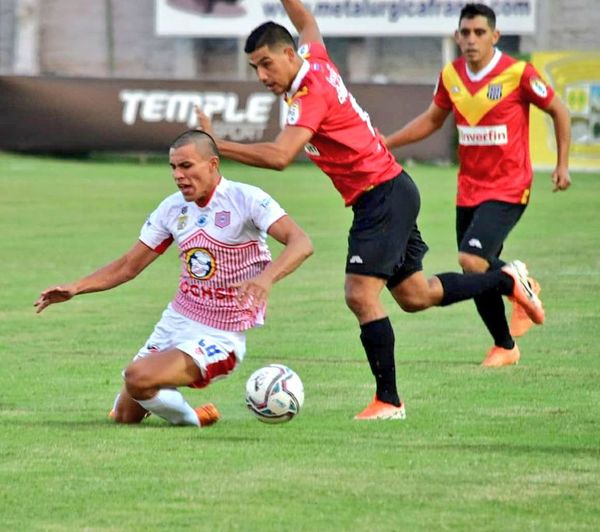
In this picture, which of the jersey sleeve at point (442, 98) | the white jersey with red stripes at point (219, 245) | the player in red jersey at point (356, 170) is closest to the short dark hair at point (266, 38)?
the player in red jersey at point (356, 170)

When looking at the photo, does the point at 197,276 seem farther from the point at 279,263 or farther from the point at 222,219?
the point at 279,263

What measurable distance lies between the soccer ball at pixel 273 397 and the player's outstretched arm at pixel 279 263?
62cm

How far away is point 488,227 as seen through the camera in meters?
10.3

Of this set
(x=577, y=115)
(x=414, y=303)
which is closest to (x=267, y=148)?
(x=414, y=303)

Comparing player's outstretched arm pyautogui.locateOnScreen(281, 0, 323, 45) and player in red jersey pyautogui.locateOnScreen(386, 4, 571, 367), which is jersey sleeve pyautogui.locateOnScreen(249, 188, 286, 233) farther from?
player in red jersey pyautogui.locateOnScreen(386, 4, 571, 367)

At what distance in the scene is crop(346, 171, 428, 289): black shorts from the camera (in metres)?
8.30

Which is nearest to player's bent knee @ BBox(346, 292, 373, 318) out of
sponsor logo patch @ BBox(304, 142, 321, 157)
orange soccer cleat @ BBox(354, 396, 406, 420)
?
orange soccer cleat @ BBox(354, 396, 406, 420)

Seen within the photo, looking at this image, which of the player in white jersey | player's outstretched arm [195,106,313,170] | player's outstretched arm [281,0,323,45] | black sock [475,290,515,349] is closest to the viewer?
player's outstretched arm [195,106,313,170]

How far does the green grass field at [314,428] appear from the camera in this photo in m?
5.93

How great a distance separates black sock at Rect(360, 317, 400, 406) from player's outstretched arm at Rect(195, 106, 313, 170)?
105cm

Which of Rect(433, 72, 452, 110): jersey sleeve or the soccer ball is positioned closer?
the soccer ball

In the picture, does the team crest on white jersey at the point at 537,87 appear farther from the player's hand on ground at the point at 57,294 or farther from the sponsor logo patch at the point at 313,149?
the player's hand on ground at the point at 57,294

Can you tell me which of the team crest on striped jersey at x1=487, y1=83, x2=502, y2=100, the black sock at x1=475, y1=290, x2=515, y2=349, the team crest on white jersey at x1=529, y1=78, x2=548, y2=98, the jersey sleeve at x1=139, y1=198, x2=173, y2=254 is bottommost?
the black sock at x1=475, y1=290, x2=515, y2=349

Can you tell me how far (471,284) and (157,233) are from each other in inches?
84.3
